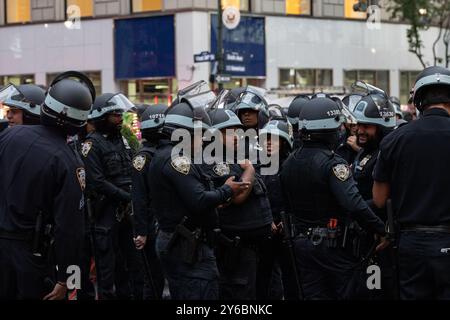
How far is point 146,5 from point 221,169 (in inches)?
937

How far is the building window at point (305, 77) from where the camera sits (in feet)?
104

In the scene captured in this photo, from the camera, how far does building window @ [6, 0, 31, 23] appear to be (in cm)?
3250

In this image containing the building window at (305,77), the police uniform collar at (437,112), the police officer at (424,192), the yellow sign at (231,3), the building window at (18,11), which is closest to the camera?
the police officer at (424,192)

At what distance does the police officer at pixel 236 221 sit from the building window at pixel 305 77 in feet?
78.4

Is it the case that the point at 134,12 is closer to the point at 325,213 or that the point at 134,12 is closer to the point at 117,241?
the point at 117,241

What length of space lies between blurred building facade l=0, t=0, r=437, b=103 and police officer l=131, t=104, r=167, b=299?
20.4m

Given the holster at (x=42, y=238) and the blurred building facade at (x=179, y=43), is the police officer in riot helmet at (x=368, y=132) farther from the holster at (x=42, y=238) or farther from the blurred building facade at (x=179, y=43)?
the blurred building facade at (x=179, y=43)

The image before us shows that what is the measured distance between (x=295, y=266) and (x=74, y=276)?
6.46ft

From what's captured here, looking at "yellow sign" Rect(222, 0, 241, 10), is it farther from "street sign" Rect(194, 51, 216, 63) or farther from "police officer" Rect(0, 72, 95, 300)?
"police officer" Rect(0, 72, 95, 300)

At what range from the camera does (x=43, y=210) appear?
5672mm

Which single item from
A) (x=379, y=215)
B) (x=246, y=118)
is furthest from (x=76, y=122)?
(x=246, y=118)

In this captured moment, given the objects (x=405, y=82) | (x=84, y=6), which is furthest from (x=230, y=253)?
(x=405, y=82)

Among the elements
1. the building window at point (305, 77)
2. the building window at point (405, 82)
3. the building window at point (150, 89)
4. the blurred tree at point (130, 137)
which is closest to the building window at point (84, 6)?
the building window at point (150, 89)

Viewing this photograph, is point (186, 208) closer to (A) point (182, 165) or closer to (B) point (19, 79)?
(A) point (182, 165)
